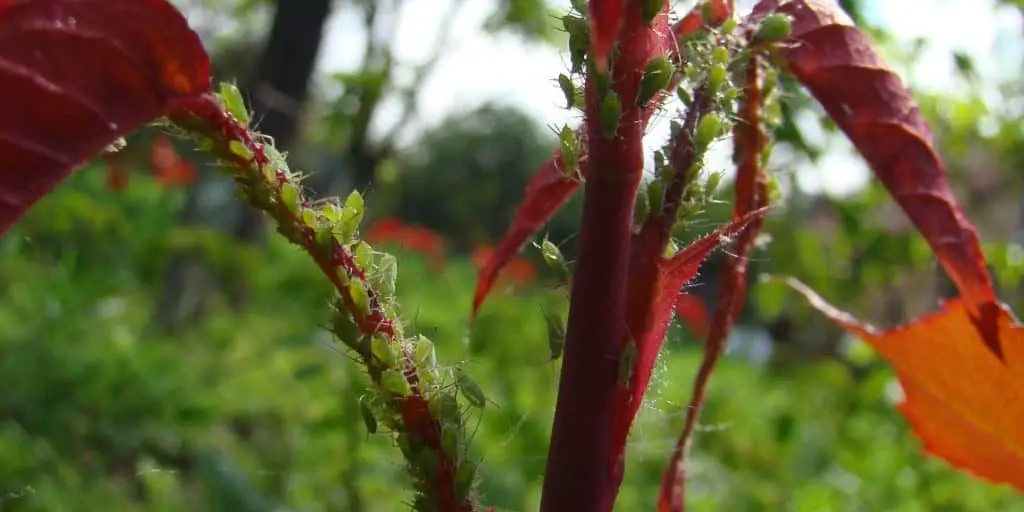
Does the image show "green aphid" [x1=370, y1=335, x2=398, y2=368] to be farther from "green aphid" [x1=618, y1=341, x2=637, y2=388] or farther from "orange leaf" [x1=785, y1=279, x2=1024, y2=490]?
"orange leaf" [x1=785, y1=279, x2=1024, y2=490]

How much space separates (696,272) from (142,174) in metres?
4.97

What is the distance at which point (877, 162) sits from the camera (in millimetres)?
402

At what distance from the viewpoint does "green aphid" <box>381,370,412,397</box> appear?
318 millimetres

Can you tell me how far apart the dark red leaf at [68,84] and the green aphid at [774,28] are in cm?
21

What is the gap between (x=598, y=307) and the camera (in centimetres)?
33

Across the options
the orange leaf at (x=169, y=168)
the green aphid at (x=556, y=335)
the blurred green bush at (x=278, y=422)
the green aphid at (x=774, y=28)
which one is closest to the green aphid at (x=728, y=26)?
the green aphid at (x=774, y=28)

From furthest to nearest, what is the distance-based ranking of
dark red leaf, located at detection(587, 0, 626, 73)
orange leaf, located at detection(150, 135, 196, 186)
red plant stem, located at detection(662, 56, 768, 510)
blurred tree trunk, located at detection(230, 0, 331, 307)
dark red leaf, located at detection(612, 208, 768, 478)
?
orange leaf, located at detection(150, 135, 196, 186) → blurred tree trunk, located at detection(230, 0, 331, 307) → red plant stem, located at detection(662, 56, 768, 510) → dark red leaf, located at detection(612, 208, 768, 478) → dark red leaf, located at detection(587, 0, 626, 73)

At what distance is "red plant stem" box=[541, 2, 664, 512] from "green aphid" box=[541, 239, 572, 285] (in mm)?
19

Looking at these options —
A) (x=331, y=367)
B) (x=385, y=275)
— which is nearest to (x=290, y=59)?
(x=331, y=367)

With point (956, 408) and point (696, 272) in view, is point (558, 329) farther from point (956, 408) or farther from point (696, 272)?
point (956, 408)

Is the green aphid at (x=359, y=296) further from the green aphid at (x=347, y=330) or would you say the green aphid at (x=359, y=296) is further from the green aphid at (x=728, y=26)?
the green aphid at (x=728, y=26)

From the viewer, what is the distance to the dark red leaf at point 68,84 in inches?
10.5

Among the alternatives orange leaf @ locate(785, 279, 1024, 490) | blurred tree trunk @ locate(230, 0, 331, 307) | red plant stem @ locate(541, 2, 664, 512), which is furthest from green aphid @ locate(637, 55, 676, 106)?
blurred tree trunk @ locate(230, 0, 331, 307)

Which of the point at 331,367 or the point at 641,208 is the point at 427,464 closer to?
the point at 641,208
